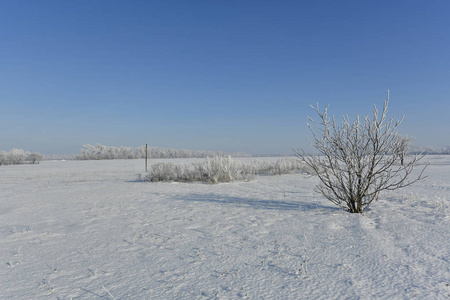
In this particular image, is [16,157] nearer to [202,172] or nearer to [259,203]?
[202,172]

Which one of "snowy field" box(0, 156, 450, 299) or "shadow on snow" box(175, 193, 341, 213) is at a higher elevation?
"shadow on snow" box(175, 193, 341, 213)

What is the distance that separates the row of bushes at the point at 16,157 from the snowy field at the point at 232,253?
4292 centimetres

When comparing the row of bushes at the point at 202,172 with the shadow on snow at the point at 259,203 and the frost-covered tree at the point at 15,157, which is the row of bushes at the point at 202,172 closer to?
the shadow on snow at the point at 259,203

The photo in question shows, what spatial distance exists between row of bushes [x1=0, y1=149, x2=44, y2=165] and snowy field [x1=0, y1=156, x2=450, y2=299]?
141 ft

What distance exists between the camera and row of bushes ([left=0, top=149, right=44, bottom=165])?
3972cm

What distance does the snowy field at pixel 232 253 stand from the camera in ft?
8.37

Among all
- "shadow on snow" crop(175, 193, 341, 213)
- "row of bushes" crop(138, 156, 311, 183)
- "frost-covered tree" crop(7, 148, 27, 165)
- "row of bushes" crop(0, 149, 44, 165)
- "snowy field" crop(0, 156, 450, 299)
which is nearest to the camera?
Answer: "snowy field" crop(0, 156, 450, 299)

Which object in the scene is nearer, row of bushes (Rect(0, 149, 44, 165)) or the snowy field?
the snowy field

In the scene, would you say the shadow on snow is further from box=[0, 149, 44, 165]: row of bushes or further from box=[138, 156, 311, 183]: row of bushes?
box=[0, 149, 44, 165]: row of bushes

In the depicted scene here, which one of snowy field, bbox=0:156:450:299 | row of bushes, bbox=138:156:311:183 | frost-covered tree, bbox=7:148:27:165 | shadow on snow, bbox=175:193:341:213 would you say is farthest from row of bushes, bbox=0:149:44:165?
shadow on snow, bbox=175:193:341:213

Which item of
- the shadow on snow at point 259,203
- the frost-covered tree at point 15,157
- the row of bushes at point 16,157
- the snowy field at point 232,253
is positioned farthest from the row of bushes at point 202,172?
the frost-covered tree at point 15,157

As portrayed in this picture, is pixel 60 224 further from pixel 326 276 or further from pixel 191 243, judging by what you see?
pixel 326 276

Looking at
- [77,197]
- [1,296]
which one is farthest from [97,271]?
[77,197]

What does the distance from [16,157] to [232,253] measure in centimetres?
5014
